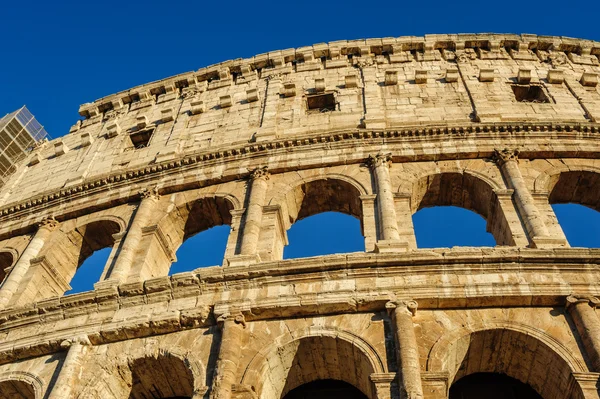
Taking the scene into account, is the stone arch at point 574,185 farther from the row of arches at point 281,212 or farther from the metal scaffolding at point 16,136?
the metal scaffolding at point 16,136

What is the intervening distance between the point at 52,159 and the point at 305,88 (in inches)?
328

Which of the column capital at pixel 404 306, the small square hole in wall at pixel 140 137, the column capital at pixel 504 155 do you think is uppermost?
the small square hole in wall at pixel 140 137

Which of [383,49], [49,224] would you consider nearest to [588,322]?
[383,49]

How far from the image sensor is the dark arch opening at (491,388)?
930 centimetres

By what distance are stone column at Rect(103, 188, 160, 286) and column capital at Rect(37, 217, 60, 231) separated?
7.52ft

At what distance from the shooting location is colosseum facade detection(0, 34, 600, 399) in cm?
909

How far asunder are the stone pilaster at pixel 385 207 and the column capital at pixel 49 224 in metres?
7.66

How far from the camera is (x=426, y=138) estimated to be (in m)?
13.7

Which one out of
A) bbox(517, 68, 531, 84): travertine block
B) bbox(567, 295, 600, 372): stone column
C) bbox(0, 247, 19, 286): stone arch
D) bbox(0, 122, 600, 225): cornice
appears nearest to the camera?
bbox(567, 295, 600, 372): stone column

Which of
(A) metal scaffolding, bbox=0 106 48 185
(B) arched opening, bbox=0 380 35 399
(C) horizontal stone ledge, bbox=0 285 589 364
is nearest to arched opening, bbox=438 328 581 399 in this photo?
(C) horizontal stone ledge, bbox=0 285 589 364

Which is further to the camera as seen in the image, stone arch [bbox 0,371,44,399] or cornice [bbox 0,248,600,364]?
stone arch [bbox 0,371,44,399]

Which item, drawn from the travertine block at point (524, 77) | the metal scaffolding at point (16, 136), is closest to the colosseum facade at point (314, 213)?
the travertine block at point (524, 77)

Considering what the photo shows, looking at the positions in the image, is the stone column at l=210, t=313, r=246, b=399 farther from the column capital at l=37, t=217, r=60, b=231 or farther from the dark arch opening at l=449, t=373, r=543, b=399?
the column capital at l=37, t=217, r=60, b=231

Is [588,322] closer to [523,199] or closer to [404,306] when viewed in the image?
[404,306]
